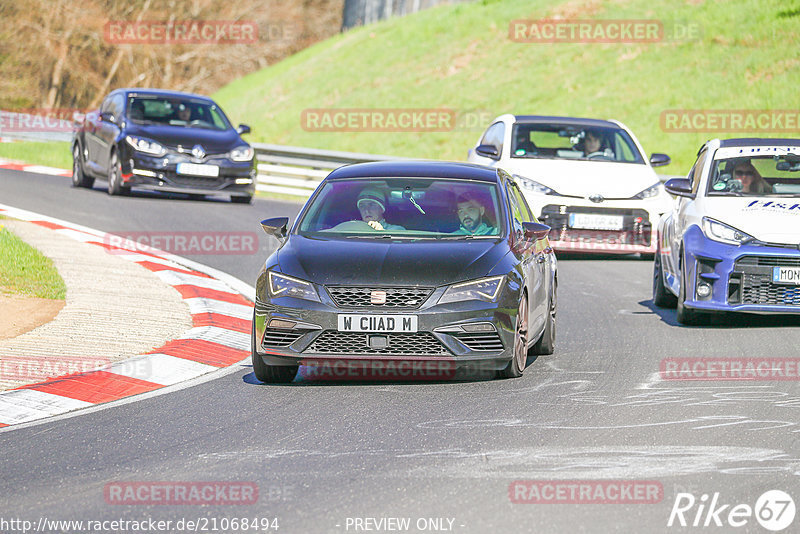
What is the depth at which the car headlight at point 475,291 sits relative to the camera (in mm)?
8438

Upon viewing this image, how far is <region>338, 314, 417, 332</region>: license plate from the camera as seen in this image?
830 cm

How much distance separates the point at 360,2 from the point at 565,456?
45.3 metres

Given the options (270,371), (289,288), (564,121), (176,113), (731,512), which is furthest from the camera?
(176,113)

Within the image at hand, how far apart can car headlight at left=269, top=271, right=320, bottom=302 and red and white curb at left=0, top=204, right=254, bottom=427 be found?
924 millimetres

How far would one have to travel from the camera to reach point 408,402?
805 cm

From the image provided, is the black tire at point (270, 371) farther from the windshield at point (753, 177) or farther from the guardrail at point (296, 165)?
the guardrail at point (296, 165)

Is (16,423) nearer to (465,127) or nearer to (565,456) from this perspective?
(565,456)

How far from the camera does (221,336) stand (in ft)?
34.8

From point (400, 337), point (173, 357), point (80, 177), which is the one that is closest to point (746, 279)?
point (400, 337)

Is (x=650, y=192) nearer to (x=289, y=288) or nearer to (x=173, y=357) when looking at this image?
(x=173, y=357)

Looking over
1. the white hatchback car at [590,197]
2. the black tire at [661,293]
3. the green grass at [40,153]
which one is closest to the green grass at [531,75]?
the green grass at [40,153]
